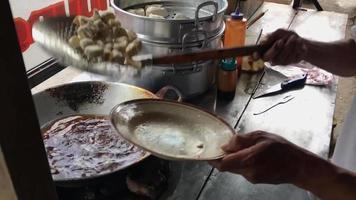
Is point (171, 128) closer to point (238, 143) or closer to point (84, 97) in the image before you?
point (238, 143)

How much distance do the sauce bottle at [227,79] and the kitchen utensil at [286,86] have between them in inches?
4.9

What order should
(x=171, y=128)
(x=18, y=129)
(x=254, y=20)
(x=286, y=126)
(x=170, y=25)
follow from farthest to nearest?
(x=254, y=20) → (x=286, y=126) → (x=170, y=25) → (x=171, y=128) → (x=18, y=129)

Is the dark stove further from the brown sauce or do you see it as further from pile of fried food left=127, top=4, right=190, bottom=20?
pile of fried food left=127, top=4, right=190, bottom=20

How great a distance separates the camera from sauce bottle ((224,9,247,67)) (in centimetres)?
148

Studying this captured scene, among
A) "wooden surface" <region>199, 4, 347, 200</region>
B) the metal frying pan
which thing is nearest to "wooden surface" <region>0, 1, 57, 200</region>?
"wooden surface" <region>199, 4, 347, 200</region>

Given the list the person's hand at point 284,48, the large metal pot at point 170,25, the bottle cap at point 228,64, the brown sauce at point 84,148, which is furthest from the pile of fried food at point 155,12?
the brown sauce at point 84,148

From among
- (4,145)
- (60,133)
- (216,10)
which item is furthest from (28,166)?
(216,10)

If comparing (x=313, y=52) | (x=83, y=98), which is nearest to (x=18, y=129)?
(x=83, y=98)

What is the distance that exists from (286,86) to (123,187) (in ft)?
2.83

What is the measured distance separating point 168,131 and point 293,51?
613mm

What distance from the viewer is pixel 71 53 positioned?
875mm

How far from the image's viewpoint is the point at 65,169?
866 mm

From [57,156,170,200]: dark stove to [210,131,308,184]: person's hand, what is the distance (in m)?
0.21

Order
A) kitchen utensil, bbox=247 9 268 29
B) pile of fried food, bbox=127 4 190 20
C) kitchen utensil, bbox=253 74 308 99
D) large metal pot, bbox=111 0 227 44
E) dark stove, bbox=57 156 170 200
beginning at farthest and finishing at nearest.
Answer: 1. kitchen utensil, bbox=247 9 268 29
2. kitchen utensil, bbox=253 74 308 99
3. pile of fried food, bbox=127 4 190 20
4. large metal pot, bbox=111 0 227 44
5. dark stove, bbox=57 156 170 200
